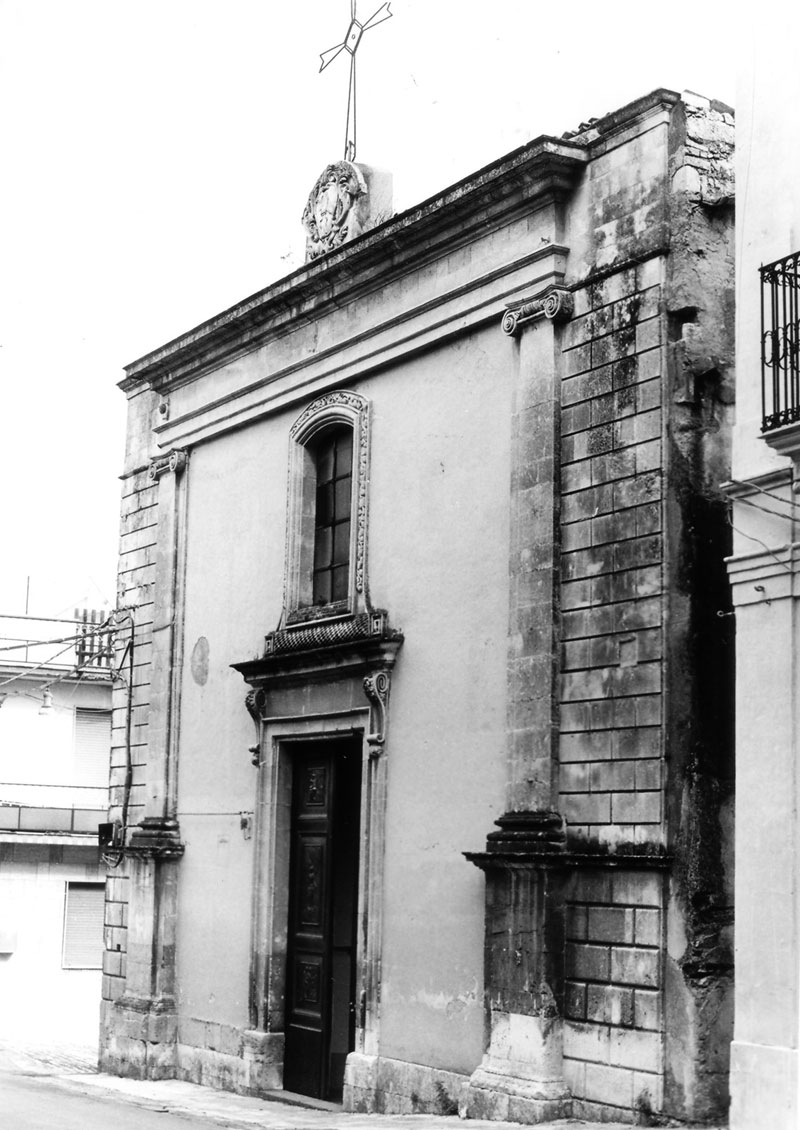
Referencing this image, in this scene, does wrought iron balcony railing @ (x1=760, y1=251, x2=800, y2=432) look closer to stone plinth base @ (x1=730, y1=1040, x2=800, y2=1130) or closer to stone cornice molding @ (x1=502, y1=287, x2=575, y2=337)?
stone cornice molding @ (x1=502, y1=287, x2=575, y2=337)

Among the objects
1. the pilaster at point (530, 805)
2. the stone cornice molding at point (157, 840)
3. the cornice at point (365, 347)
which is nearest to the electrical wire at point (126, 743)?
the stone cornice molding at point (157, 840)

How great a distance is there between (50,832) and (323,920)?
54.4 ft

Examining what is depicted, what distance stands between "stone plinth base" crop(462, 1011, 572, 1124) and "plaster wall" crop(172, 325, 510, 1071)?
46 cm

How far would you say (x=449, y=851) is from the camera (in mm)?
12578

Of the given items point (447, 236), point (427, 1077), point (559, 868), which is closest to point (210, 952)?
point (427, 1077)

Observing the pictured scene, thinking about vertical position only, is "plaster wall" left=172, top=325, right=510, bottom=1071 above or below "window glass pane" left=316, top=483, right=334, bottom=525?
below

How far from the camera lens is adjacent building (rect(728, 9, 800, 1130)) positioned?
9.38 metres

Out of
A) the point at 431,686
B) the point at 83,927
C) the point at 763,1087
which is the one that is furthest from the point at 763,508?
the point at 83,927

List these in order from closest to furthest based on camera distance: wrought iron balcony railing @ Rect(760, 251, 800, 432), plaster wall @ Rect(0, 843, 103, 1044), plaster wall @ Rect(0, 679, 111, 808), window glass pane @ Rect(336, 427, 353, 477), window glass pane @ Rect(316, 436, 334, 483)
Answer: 1. wrought iron balcony railing @ Rect(760, 251, 800, 432)
2. window glass pane @ Rect(336, 427, 353, 477)
3. window glass pane @ Rect(316, 436, 334, 483)
4. plaster wall @ Rect(0, 843, 103, 1044)
5. plaster wall @ Rect(0, 679, 111, 808)

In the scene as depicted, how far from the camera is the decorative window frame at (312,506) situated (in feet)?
46.4

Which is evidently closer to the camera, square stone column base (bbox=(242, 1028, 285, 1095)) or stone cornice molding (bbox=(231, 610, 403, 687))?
stone cornice molding (bbox=(231, 610, 403, 687))

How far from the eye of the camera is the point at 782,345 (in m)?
9.93

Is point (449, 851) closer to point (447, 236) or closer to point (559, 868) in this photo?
point (559, 868)

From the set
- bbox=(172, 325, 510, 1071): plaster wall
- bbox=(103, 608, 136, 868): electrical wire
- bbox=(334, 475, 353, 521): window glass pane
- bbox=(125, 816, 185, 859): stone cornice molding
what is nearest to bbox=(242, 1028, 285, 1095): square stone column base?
bbox=(172, 325, 510, 1071): plaster wall
